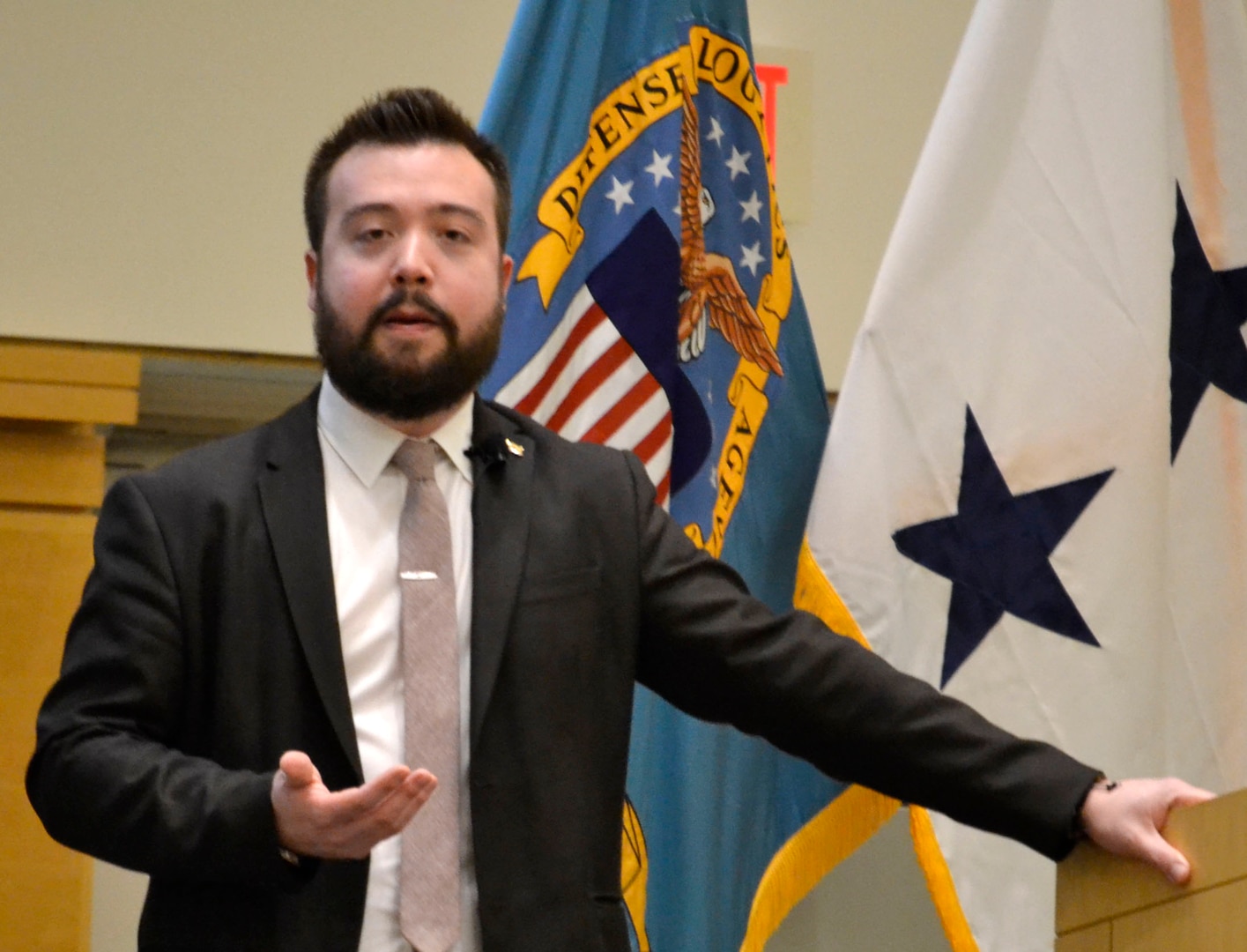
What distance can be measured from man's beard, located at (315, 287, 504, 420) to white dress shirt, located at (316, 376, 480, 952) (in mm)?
25

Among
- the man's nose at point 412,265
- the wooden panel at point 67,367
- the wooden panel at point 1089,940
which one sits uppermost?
the wooden panel at point 67,367

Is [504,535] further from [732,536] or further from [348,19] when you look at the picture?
[348,19]

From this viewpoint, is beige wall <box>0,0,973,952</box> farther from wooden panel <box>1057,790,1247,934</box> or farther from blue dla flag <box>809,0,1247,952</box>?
wooden panel <box>1057,790,1247,934</box>

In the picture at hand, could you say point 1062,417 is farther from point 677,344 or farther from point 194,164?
point 194,164

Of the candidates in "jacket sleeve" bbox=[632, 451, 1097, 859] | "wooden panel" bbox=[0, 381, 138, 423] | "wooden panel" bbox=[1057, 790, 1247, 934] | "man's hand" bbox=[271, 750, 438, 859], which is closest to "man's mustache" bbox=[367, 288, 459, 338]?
"jacket sleeve" bbox=[632, 451, 1097, 859]

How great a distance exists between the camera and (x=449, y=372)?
5.31ft

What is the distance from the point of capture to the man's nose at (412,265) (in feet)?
5.24

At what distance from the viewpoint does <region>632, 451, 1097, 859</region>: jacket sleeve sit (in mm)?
1507

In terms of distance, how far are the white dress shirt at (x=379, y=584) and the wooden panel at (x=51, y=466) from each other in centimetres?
121

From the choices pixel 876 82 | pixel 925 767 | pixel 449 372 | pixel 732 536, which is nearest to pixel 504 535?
pixel 449 372

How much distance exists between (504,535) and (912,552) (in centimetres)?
89

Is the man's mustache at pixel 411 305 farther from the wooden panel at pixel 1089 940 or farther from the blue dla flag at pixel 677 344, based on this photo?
the wooden panel at pixel 1089 940

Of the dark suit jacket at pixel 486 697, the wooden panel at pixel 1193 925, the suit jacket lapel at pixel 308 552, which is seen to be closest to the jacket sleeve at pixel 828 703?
the dark suit jacket at pixel 486 697

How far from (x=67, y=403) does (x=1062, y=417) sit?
62.2 inches
